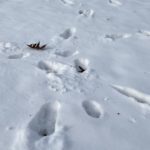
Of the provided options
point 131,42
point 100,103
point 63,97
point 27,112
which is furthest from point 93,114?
point 131,42

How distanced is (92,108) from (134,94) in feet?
1.31

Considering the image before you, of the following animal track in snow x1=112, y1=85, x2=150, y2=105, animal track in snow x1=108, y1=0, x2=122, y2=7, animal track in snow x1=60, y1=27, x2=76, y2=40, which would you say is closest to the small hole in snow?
animal track in snow x1=112, y1=85, x2=150, y2=105

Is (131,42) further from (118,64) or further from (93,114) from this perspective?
(93,114)

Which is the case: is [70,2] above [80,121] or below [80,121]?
below

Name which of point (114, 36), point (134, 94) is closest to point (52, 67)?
point (134, 94)

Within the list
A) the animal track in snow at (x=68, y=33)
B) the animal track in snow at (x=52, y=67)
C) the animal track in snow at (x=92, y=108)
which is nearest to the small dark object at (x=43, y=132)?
the animal track in snow at (x=92, y=108)

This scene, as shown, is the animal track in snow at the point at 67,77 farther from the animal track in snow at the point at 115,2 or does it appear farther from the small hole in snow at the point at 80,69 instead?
the animal track in snow at the point at 115,2

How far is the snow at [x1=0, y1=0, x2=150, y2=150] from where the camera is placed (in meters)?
1.96

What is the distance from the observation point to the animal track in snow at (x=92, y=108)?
216 cm

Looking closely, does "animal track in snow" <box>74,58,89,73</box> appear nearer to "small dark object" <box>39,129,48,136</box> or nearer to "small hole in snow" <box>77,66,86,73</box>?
"small hole in snow" <box>77,66,86,73</box>

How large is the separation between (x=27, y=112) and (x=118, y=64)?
1036 mm

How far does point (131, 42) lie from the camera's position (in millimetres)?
3117

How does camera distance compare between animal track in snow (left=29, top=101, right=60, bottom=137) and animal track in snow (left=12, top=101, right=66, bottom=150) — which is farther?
animal track in snow (left=29, top=101, right=60, bottom=137)

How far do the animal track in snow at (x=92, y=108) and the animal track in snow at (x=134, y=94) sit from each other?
0.96ft
